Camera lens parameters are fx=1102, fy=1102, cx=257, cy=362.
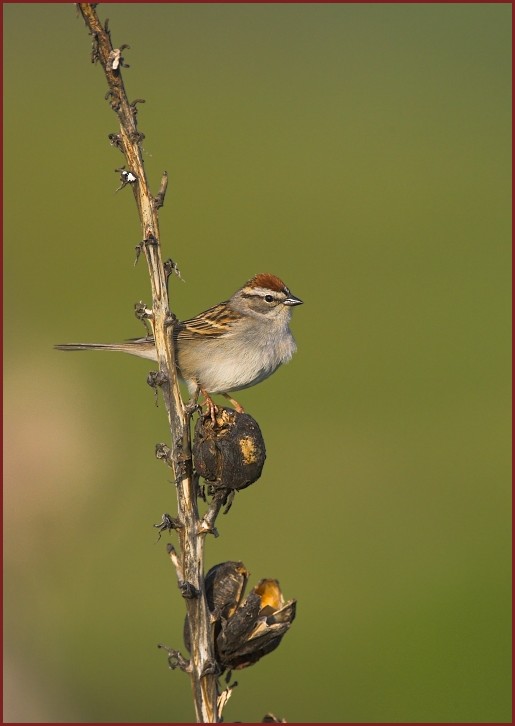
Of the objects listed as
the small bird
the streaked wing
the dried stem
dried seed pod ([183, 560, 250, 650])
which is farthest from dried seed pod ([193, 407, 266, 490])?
the streaked wing

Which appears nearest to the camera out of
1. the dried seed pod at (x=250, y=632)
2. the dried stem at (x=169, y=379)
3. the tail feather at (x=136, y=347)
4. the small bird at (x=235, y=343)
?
the dried stem at (x=169, y=379)

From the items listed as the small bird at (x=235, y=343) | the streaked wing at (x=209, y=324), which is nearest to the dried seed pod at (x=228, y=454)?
A: the small bird at (x=235, y=343)

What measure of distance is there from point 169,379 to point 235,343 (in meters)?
2.85

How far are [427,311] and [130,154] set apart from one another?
1649 cm

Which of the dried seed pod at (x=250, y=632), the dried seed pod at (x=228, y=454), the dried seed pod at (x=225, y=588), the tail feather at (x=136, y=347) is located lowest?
the dried seed pod at (x=250, y=632)

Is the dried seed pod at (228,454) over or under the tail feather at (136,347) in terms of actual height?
under

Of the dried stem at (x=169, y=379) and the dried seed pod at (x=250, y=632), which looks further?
the dried seed pod at (x=250, y=632)

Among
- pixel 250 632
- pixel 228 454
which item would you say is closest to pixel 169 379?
pixel 228 454

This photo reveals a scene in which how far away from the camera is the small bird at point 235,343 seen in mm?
5785

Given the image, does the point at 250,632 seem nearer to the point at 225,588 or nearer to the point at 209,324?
the point at 225,588

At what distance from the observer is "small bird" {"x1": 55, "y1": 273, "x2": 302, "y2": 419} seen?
5785 mm

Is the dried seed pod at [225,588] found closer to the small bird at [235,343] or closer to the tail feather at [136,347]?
the small bird at [235,343]

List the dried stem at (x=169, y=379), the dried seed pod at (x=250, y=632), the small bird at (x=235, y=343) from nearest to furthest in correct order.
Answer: the dried stem at (x=169, y=379)
the dried seed pod at (x=250, y=632)
the small bird at (x=235, y=343)

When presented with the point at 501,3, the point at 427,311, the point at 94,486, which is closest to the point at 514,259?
the point at 427,311
